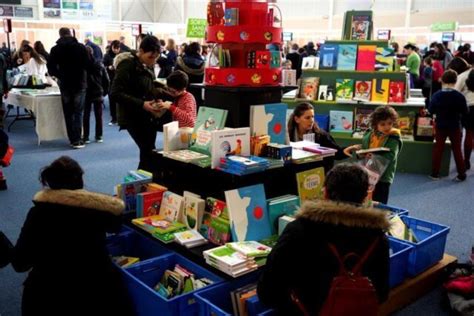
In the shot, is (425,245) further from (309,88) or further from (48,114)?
→ (48,114)

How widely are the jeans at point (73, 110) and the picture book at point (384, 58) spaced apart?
13.5 feet

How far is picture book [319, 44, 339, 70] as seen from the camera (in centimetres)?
645

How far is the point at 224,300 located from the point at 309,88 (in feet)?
15.2

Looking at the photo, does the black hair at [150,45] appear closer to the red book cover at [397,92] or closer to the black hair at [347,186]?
the black hair at [347,186]

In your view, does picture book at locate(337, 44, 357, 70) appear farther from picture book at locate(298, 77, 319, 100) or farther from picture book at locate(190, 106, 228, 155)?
picture book at locate(190, 106, 228, 155)

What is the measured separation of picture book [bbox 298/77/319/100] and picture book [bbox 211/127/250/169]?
3.86 m

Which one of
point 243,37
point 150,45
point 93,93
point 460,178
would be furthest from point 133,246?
point 93,93

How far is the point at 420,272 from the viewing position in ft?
10.5

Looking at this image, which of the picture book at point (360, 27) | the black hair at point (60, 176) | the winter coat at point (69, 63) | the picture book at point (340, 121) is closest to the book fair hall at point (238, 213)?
the black hair at point (60, 176)

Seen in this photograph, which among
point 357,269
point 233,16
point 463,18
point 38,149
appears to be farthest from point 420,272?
point 463,18

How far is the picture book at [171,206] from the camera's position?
301 centimetres

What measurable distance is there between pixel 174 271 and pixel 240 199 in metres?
0.56

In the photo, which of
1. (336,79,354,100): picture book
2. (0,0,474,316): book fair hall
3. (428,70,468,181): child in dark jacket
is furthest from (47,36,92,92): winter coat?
(428,70,468,181): child in dark jacket

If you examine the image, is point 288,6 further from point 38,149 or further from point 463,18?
point 38,149
